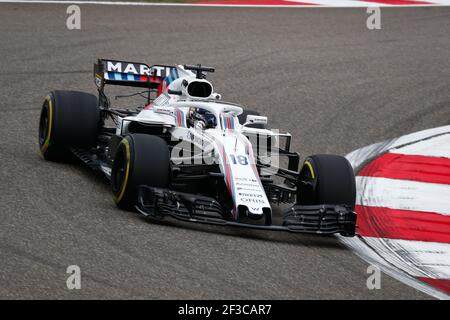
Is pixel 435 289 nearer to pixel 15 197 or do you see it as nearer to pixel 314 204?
pixel 314 204

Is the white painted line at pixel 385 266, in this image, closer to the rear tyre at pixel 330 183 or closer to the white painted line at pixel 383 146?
the rear tyre at pixel 330 183

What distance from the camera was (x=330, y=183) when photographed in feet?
31.7

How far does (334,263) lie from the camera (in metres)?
8.71

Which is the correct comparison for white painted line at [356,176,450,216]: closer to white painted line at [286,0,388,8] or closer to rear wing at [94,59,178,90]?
rear wing at [94,59,178,90]

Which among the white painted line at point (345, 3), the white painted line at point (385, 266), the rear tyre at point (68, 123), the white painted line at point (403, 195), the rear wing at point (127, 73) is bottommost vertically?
the white painted line at point (385, 266)

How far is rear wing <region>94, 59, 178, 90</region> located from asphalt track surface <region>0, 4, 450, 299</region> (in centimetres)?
114

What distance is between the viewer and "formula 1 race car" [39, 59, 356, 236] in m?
9.17

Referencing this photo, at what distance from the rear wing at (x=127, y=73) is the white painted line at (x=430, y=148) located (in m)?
3.02

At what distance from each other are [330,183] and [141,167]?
5.70ft

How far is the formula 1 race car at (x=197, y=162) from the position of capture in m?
9.17

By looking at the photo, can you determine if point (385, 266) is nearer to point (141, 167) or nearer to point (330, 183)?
point (330, 183)

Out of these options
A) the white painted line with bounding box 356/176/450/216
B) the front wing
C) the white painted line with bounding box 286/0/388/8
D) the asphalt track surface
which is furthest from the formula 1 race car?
the white painted line with bounding box 286/0/388/8

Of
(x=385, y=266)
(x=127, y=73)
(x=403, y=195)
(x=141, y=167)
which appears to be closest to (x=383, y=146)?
(x=403, y=195)

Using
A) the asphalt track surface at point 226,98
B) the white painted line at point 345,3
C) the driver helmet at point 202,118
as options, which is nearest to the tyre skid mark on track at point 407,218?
the asphalt track surface at point 226,98
